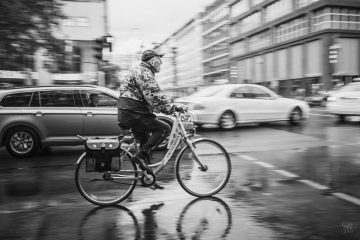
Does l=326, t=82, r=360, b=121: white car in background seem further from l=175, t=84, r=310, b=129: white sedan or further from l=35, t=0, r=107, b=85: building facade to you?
l=35, t=0, r=107, b=85: building facade

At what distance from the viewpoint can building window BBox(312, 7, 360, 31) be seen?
45875 mm

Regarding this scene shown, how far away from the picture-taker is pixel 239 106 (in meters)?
14.7

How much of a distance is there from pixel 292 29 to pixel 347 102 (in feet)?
128

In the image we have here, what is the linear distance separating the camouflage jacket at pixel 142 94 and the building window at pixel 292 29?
46999mm

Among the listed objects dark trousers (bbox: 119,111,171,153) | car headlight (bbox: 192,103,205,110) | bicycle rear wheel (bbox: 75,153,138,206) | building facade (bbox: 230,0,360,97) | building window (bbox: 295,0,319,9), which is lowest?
bicycle rear wheel (bbox: 75,153,138,206)

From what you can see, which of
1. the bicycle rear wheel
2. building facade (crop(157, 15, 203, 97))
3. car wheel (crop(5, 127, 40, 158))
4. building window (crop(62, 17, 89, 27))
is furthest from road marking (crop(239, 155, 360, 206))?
building facade (crop(157, 15, 203, 97))

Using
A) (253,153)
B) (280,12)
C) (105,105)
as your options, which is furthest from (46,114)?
(280,12)

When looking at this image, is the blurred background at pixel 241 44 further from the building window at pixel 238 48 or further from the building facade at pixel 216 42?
the building facade at pixel 216 42

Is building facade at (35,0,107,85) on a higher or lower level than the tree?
higher

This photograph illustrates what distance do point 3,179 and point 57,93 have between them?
3003 millimetres

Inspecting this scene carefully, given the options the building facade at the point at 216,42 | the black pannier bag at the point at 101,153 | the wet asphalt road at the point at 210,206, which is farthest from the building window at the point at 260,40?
the black pannier bag at the point at 101,153

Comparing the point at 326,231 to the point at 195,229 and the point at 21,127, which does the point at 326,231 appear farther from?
the point at 21,127

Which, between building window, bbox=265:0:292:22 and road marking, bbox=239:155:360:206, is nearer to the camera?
road marking, bbox=239:155:360:206

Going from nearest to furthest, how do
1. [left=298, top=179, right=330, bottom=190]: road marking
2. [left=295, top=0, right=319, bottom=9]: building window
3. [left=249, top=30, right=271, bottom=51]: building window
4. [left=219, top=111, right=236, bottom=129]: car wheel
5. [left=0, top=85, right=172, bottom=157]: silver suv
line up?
[left=298, top=179, right=330, bottom=190]: road marking
[left=0, top=85, right=172, bottom=157]: silver suv
[left=219, top=111, right=236, bottom=129]: car wheel
[left=295, top=0, right=319, bottom=9]: building window
[left=249, top=30, right=271, bottom=51]: building window
